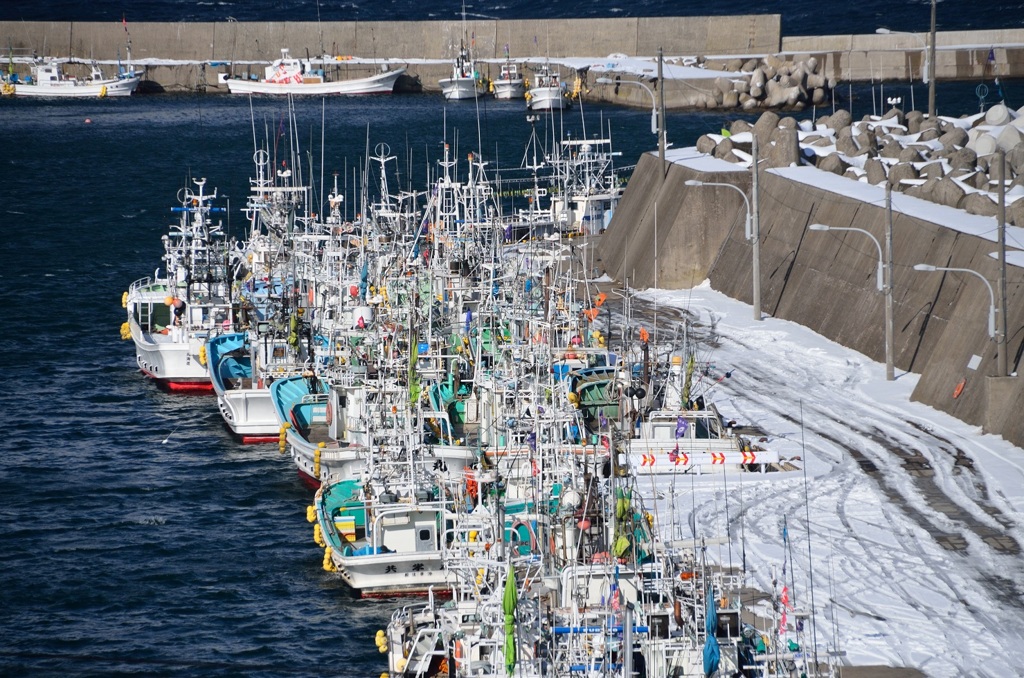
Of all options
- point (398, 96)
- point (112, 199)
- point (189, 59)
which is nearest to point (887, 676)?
point (112, 199)

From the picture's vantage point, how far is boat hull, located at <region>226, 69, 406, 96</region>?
157 metres

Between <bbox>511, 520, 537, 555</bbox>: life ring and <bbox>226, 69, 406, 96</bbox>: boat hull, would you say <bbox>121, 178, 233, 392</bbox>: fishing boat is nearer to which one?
<bbox>511, 520, 537, 555</bbox>: life ring

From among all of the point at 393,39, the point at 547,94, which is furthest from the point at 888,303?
the point at 393,39

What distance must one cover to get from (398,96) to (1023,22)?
67924mm

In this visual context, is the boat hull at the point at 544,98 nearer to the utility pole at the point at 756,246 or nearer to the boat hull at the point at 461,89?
the boat hull at the point at 461,89

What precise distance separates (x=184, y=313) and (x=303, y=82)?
9987 cm

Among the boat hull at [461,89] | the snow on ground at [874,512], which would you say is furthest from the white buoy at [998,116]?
the boat hull at [461,89]

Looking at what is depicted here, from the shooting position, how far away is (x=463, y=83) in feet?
498

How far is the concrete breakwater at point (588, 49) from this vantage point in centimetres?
14400

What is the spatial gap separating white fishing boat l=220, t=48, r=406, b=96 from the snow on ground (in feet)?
351

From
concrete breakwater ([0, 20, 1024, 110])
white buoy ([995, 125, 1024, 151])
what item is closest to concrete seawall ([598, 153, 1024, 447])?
white buoy ([995, 125, 1024, 151])

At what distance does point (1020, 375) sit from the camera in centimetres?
4506

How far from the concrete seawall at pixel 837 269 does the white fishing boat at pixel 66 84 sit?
9102 centimetres

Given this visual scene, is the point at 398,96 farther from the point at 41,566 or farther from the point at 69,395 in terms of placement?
the point at 41,566
